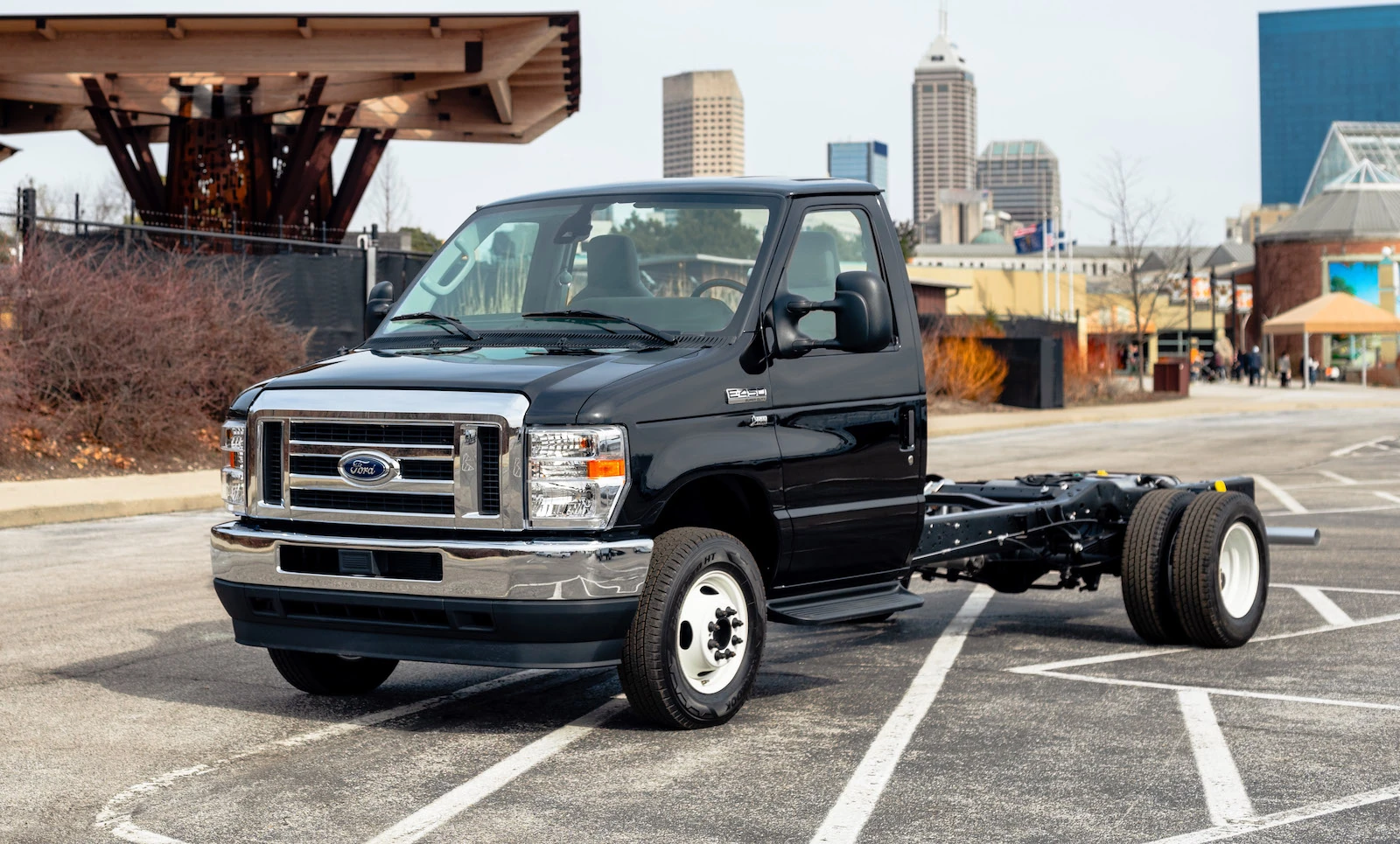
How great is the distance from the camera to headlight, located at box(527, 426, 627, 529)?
19.7ft

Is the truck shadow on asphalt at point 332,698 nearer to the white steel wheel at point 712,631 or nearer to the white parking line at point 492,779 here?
the white parking line at point 492,779

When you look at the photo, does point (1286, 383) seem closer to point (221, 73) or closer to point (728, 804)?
point (221, 73)

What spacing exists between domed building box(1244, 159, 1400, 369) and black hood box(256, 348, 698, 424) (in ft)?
317

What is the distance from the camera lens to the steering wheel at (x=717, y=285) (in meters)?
7.01

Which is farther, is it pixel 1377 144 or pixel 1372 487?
pixel 1377 144

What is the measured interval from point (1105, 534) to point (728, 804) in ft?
13.4

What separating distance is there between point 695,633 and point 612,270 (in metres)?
1.76

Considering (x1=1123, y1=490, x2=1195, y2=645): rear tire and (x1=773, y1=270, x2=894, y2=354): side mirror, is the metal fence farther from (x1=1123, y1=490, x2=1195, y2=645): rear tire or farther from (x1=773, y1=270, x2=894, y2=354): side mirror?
(x1=773, y1=270, x2=894, y2=354): side mirror

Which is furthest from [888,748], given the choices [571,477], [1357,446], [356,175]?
[356,175]

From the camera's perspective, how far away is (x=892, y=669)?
8.09 meters

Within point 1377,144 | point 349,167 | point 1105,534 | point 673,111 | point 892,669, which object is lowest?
point 892,669

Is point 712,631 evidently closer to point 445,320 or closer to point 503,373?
point 503,373

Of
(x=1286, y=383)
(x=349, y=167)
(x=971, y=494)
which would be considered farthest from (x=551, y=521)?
(x=1286, y=383)

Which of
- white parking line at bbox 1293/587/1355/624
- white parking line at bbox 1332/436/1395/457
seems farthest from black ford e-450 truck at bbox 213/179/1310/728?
white parking line at bbox 1332/436/1395/457
